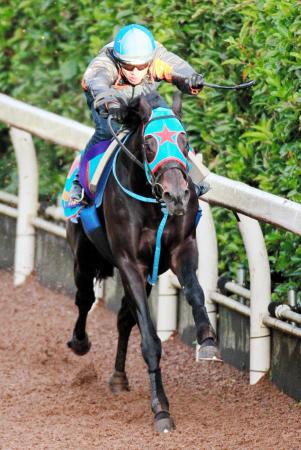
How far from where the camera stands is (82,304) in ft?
28.6

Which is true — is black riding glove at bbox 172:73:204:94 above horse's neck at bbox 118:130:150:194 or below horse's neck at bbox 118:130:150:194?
above

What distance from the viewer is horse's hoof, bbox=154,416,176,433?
6.99m

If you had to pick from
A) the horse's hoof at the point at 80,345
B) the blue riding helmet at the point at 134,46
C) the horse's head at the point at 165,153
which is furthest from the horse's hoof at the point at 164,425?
the blue riding helmet at the point at 134,46

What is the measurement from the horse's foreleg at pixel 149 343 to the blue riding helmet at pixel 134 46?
1136 millimetres

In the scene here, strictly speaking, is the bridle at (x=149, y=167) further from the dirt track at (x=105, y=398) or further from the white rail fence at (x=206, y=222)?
the dirt track at (x=105, y=398)

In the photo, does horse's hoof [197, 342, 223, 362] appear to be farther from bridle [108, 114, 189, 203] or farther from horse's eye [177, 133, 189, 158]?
horse's eye [177, 133, 189, 158]

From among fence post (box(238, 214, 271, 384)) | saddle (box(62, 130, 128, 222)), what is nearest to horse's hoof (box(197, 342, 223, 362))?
fence post (box(238, 214, 271, 384))

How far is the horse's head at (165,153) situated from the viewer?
21.8 feet

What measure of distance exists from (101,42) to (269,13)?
255 cm

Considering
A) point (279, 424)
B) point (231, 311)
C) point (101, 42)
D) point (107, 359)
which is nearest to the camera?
point (279, 424)

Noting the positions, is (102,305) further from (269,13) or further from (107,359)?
(269,13)

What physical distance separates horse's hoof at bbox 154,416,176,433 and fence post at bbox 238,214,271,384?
103 centimetres

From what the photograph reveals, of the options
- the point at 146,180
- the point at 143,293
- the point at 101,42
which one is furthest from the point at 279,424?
the point at 101,42

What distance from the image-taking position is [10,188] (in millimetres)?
11211
